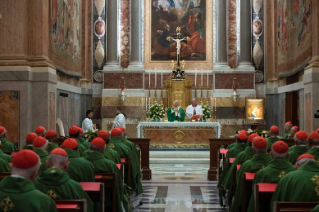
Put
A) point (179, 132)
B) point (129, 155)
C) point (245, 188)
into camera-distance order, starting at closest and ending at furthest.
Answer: point (245, 188)
point (129, 155)
point (179, 132)

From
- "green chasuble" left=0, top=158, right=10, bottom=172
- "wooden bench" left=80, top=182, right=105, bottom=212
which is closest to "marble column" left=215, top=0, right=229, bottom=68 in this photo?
"green chasuble" left=0, top=158, right=10, bottom=172

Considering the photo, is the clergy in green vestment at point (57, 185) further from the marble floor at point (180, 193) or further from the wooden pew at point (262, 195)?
the marble floor at point (180, 193)

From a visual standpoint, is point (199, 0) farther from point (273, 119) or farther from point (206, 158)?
point (206, 158)

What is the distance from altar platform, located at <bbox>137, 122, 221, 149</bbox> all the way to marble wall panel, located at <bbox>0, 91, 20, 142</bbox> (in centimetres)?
531

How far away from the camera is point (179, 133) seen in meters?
20.1

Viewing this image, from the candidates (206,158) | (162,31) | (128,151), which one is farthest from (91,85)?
(128,151)

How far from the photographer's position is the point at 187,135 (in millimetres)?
20078

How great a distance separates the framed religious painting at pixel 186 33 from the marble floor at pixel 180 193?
8.80 meters

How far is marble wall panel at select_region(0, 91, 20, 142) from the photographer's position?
1563 cm

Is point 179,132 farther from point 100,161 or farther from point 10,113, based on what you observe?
point 100,161

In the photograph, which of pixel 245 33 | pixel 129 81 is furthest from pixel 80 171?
pixel 245 33

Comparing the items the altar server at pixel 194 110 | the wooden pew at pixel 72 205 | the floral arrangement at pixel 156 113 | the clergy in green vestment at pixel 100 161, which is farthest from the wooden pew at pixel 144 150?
the wooden pew at pixel 72 205

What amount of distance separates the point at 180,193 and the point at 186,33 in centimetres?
1285

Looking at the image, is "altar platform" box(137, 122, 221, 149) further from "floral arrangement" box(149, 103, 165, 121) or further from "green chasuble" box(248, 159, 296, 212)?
"green chasuble" box(248, 159, 296, 212)
